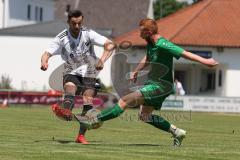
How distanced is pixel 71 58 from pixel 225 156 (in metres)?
3.65

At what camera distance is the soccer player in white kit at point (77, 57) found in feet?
47.1

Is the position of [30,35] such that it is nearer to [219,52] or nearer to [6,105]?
[219,52]

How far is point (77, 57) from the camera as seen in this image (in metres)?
14.3

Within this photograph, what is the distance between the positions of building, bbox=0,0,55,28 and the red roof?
2050cm

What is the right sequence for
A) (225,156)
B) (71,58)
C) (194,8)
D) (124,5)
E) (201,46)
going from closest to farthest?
(225,156)
(71,58)
(201,46)
(194,8)
(124,5)

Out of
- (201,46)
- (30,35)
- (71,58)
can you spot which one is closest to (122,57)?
(201,46)

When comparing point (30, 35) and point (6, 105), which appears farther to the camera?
point (30, 35)

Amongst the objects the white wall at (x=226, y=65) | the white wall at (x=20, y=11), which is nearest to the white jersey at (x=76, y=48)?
the white wall at (x=226, y=65)

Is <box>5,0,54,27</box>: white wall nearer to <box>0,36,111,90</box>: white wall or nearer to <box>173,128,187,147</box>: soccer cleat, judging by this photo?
<box>0,36,111,90</box>: white wall

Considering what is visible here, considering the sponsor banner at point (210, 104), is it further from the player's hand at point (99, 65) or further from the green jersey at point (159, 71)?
the green jersey at point (159, 71)

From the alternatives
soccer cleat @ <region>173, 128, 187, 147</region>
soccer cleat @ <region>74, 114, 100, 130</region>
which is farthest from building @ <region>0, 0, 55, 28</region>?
soccer cleat @ <region>173, 128, 187, 147</region>

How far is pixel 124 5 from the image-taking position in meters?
90.9

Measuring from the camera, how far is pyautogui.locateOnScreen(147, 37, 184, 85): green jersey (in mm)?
13320

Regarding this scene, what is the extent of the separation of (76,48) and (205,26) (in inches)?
1940
